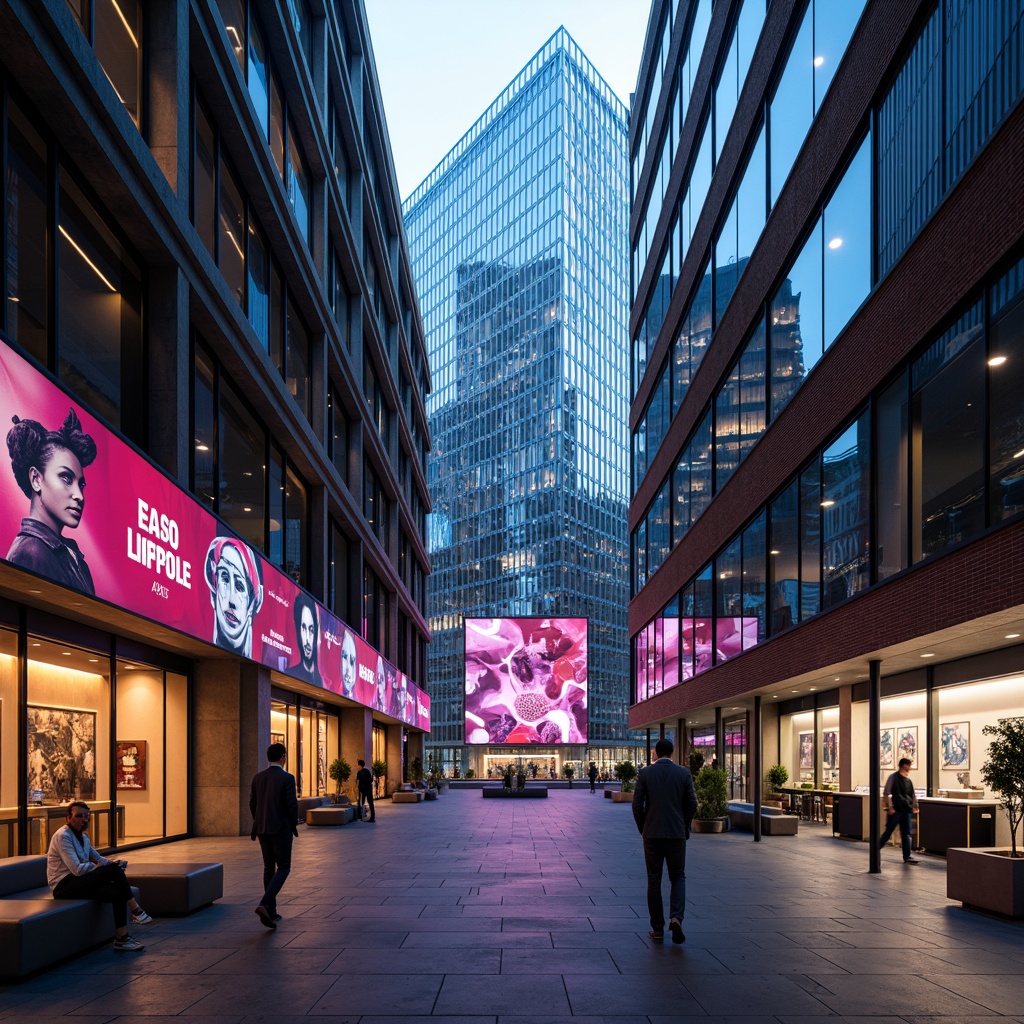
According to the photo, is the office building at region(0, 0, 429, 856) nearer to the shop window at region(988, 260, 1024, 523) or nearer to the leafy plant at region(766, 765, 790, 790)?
the shop window at region(988, 260, 1024, 523)

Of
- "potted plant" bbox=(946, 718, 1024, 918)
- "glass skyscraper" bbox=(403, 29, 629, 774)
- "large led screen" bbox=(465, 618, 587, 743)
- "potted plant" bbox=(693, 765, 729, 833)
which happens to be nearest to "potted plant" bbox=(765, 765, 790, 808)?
"potted plant" bbox=(693, 765, 729, 833)

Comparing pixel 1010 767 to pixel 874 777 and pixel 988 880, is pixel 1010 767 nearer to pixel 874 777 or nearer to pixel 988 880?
pixel 988 880

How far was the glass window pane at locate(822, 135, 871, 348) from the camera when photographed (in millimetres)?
18344

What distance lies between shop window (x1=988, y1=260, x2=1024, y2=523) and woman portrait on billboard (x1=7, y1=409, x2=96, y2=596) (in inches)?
448

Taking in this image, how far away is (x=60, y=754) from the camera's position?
49.3 ft

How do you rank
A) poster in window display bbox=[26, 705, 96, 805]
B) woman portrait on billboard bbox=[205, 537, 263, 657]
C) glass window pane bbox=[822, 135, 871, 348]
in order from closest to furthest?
poster in window display bbox=[26, 705, 96, 805] → woman portrait on billboard bbox=[205, 537, 263, 657] → glass window pane bbox=[822, 135, 871, 348]

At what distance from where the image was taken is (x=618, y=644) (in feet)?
380

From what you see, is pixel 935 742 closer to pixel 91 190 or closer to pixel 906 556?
pixel 906 556

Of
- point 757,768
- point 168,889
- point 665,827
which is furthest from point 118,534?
point 757,768

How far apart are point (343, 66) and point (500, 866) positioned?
26.0 meters

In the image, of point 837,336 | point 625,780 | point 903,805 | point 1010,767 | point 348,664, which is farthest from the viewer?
point 625,780

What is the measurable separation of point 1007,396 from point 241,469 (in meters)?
15.3

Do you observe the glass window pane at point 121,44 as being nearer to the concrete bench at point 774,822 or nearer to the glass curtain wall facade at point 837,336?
the glass curtain wall facade at point 837,336

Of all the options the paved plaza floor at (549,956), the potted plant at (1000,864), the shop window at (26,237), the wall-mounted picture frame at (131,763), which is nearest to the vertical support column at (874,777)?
the paved plaza floor at (549,956)
